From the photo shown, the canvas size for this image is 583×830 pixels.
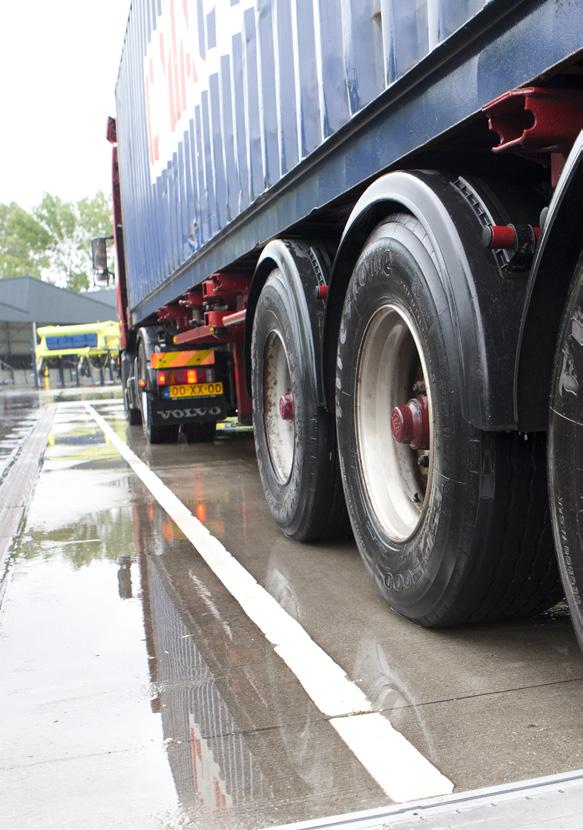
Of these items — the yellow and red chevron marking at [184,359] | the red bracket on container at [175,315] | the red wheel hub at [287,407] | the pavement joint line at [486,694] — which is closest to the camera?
the pavement joint line at [486,694]

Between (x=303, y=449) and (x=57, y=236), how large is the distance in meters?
84.4

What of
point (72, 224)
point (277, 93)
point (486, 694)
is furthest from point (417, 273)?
point (72, 224)

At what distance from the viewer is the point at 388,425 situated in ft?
12.7

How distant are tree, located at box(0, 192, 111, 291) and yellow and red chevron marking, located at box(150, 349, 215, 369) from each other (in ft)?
247

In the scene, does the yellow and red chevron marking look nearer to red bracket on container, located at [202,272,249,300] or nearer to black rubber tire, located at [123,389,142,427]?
red bracket on container, located at [202,272,249,300]

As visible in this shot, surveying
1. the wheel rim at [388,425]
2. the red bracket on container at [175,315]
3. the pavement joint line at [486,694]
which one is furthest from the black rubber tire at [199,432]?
the pavement joint line at [486,694]

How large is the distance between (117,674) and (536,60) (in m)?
2.46

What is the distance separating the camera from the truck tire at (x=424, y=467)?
3.01 m

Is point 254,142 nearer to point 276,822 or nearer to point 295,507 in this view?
point 295,507

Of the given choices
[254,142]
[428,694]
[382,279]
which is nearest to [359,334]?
[382,279]

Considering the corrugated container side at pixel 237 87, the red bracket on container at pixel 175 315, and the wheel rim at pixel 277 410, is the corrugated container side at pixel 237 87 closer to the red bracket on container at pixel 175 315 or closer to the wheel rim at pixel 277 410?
the red bracket on container at pixel 175 315

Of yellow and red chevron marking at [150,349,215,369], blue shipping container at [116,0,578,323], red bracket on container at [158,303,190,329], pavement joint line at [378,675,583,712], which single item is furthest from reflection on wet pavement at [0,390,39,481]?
pavement joint line at [378,675,583,712]

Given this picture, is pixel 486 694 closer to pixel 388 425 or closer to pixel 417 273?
pixel 388 425

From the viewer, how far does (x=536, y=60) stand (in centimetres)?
242
